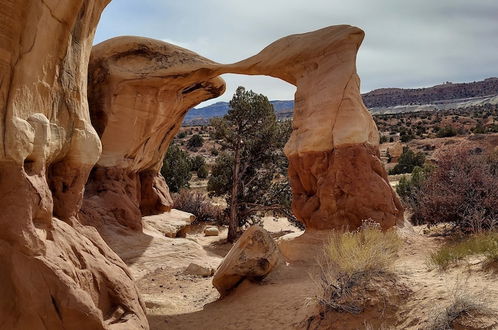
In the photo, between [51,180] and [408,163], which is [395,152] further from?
[51,180]

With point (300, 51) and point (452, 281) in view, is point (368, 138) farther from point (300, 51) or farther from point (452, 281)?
point (452, 281)

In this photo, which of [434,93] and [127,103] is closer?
[127,103]

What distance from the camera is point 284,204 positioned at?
1708 centimetres

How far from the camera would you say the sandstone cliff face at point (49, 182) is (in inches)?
167

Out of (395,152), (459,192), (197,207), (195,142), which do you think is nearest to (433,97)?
(395,152)

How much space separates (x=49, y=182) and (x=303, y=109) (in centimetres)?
718

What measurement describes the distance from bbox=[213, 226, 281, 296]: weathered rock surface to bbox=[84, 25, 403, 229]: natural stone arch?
7.31 ft

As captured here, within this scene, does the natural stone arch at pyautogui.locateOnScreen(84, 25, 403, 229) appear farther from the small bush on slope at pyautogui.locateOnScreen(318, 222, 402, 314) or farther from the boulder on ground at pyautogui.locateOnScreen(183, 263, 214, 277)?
the small bush on slope at pyautogui.locateOnScreen(318, 222, 402, 314)

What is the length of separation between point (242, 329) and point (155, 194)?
9435 millimetres

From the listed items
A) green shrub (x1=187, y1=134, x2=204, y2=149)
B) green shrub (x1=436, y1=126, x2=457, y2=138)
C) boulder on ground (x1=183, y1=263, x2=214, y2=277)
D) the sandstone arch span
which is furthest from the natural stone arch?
green shrub (x1=436, y1=126, x2=457, y2=138)

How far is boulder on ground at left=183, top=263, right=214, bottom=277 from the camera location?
10719mm

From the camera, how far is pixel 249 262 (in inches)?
325

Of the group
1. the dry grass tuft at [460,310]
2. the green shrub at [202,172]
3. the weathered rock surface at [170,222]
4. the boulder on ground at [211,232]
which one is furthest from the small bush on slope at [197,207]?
the dry grass tuft at [460,310]

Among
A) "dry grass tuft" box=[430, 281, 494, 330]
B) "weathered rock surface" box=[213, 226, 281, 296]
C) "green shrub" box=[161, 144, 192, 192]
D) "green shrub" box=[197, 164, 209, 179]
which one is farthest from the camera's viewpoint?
"green shrub" box=[197, 164, 209, 179]
